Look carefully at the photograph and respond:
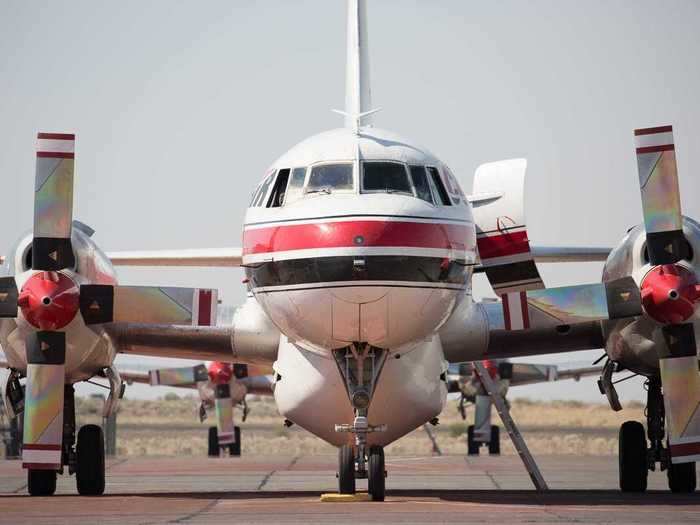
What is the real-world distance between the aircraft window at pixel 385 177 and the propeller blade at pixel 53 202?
13.9ft

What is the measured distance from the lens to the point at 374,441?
17.4 m

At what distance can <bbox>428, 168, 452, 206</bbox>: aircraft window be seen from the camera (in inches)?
643

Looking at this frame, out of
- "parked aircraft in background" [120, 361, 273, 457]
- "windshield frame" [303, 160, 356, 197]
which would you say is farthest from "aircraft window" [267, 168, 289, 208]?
"parked aircraft in background" [120, 361, 273, 457]

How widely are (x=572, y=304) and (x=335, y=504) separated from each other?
3959mm

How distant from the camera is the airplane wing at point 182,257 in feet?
70.4

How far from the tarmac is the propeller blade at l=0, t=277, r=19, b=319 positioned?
2324 millimetres

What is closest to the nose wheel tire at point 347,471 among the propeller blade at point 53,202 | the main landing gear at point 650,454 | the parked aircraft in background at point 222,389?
the propeller blade at point 53,202

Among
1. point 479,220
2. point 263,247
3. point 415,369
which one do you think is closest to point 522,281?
point 479,220

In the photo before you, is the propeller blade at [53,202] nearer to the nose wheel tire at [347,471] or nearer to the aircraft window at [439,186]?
the nose wheel tire at [347,471]

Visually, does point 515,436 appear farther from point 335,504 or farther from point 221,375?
point 221,375

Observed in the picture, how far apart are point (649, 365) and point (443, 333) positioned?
2.74 metres

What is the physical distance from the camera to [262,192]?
16812 mm

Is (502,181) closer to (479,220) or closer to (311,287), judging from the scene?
(479,220)

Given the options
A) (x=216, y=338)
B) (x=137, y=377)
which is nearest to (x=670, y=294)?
(x=216, y=338)
